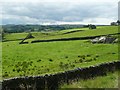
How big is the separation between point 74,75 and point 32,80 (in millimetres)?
4107

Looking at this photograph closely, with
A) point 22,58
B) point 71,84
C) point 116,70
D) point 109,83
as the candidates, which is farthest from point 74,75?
point 22,58

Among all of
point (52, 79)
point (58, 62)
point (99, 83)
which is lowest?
point (99, 83)

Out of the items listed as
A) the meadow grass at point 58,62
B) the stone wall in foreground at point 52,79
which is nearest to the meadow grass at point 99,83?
the stone wall in foreground at point 52,79

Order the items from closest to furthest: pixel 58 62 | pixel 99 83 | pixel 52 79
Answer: pixel 99 83
pixel 52 79
pixel 58 62

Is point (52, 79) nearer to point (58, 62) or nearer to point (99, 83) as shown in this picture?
point (99, 83)

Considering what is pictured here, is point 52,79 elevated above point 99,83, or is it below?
above

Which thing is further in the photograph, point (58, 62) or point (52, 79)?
point (58, 62)

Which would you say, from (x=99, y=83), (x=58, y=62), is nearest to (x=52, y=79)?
(x=99, y=83)

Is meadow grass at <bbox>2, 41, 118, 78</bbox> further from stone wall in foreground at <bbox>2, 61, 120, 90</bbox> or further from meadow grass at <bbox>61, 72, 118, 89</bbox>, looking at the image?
meadow grass at <bbox>61, 72, 118, 89</bbox>

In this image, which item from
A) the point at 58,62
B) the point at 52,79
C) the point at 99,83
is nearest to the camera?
the point at 99,83

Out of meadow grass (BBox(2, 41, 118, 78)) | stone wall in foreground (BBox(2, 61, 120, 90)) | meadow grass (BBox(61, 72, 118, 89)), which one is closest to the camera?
stone wall in foreground (BBox(2, 61, 120, 90))

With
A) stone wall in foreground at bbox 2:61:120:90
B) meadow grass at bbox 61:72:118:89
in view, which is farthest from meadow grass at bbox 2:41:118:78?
meadow grass at bbox 61:72:118:89

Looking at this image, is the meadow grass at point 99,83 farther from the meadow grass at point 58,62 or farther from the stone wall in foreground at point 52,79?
the meadow grass at point 58,62

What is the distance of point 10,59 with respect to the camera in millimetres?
41250
